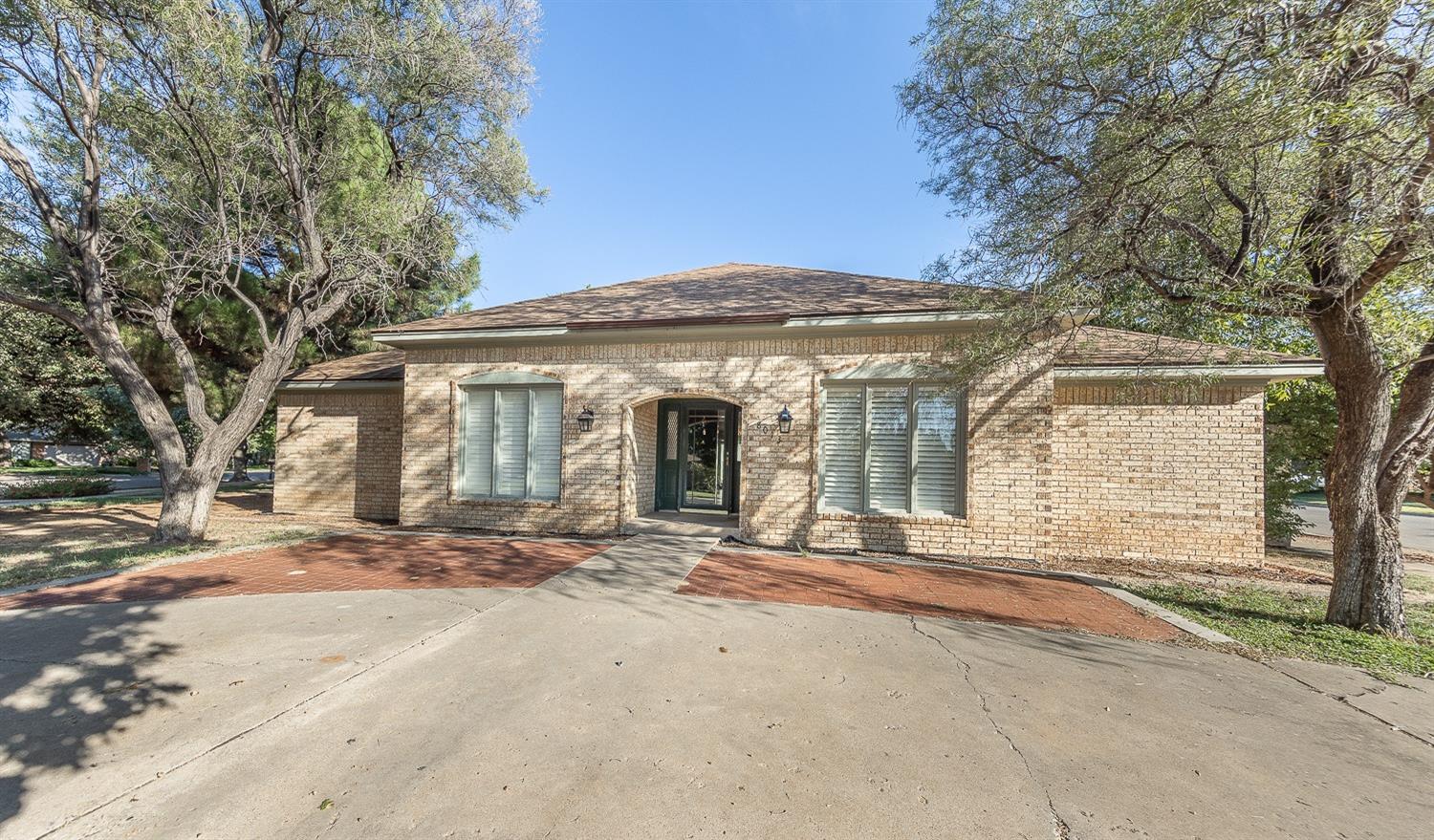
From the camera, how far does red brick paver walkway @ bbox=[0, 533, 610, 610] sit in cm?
528

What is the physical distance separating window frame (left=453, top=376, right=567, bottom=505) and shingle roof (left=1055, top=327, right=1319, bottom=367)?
8.06 meters

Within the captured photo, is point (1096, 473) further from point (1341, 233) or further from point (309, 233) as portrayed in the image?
point (309, 233)

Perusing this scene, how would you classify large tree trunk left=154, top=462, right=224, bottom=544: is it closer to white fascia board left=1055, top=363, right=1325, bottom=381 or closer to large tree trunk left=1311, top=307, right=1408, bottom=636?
white fascia board left=1055, top=363, right=1325, bottom=381

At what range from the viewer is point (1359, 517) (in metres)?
4.92

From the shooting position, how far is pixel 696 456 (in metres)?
11.5

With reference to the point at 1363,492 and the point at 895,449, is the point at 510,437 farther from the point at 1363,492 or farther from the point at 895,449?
the point at 1363,492

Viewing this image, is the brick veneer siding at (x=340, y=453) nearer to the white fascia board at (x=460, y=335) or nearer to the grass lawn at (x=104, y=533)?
the grass lawn at (x=104, y=533)

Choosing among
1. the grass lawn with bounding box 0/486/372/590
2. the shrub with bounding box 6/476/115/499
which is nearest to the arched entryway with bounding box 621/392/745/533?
the grass lawn with bounding box 0/486/372/590

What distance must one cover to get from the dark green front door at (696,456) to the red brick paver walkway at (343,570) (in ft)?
9.94

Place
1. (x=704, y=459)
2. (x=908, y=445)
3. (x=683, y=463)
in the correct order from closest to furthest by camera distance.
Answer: (x=908, y=445) < (x=683, y=463) < (x=704, y=459)

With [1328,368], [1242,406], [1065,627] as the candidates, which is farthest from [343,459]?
[1242,406]

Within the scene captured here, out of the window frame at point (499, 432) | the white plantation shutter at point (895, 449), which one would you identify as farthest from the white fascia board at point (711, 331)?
the white plantation shutter at point (895, 449)

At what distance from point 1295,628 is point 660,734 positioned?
6.22 metres

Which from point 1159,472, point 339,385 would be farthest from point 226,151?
point 1159,472
